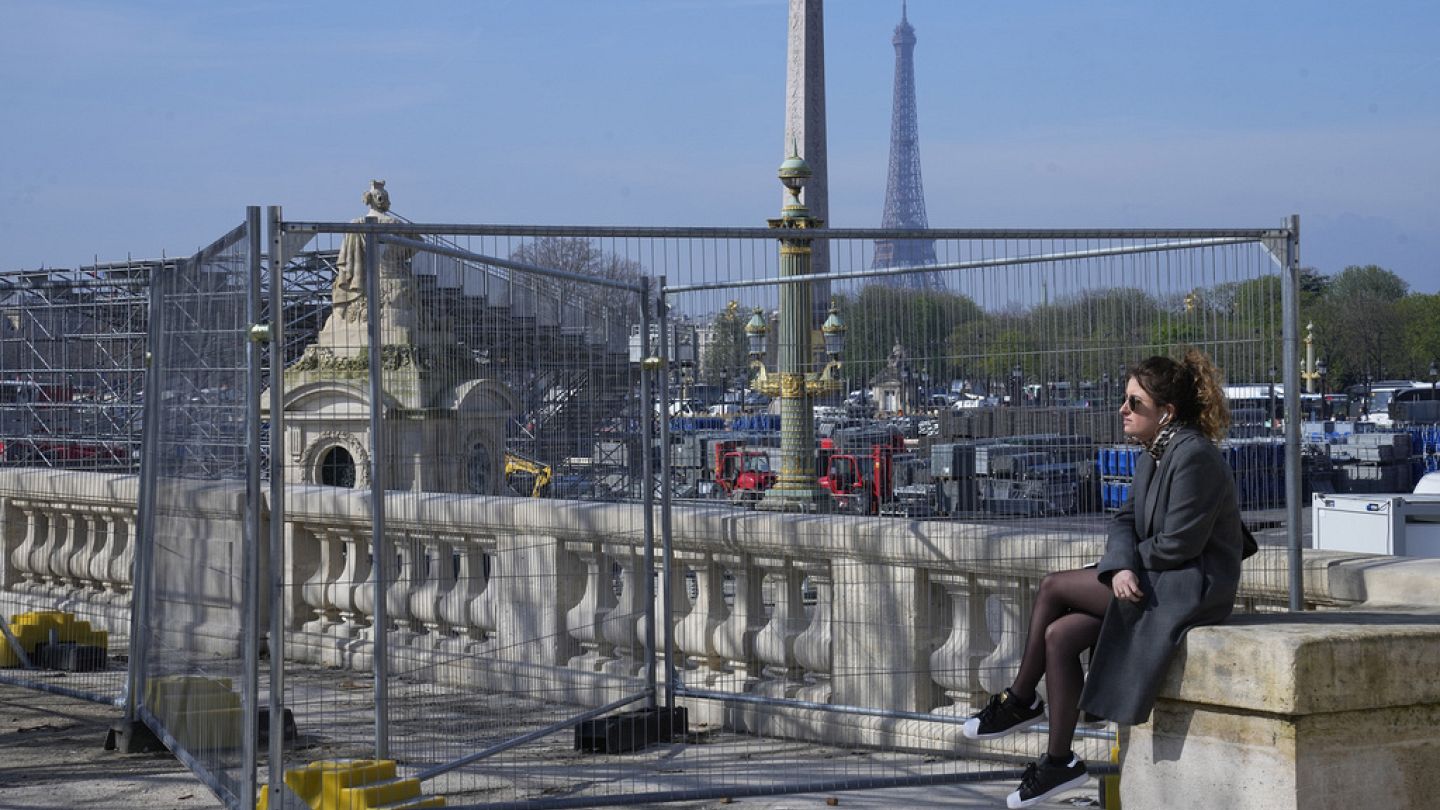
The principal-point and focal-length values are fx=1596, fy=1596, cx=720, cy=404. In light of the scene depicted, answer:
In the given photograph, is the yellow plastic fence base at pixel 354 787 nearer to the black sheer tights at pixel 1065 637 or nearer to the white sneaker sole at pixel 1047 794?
the white sneaker sole at pixel 1047 794

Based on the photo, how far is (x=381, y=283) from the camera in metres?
6.37

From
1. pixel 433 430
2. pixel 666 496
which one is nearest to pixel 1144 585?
pixel 433 430

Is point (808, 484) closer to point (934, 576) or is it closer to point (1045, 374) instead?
point (934, 576)

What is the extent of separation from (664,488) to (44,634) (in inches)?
193

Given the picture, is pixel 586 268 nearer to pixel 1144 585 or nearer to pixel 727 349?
pixel 727 349

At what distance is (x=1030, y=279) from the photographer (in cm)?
709

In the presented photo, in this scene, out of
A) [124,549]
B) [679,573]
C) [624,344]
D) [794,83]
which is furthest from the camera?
[794,83]

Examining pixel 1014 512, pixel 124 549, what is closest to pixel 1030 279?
pixel 1014 512

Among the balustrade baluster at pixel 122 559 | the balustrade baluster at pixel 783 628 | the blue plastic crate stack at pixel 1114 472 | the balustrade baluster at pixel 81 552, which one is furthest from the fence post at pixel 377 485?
the balustrade baluster at pixel 81 552

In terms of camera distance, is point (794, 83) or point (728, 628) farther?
point (794, 83)

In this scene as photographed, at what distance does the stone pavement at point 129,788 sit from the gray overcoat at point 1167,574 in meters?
1.44

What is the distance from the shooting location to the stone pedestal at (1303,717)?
4.96 metres

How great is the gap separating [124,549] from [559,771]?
19.6 ft

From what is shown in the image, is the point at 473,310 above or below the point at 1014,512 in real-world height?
above
